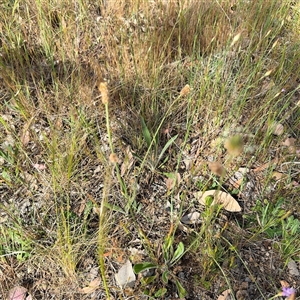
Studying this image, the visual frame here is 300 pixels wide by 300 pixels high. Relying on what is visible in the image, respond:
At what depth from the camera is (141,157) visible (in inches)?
50.3

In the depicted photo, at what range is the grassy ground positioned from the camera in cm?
103

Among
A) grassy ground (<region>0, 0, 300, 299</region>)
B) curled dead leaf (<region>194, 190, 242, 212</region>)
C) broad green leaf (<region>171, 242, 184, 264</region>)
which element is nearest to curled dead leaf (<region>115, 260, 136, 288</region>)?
grassy ground (<region>0, 0, 300, 299</region>)

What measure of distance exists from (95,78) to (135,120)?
0.30m

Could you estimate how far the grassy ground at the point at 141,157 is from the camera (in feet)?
3.37

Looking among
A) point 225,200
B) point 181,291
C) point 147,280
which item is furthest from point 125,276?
point 225,200

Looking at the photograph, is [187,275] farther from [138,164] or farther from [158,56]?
[158,56]

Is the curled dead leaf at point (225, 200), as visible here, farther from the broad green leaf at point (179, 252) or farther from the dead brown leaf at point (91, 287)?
the dead brown leaf at point (91, 287)

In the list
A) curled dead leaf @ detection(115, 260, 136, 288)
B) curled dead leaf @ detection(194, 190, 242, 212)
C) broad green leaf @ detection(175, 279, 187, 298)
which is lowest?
broad green leaf @ detection(175, 279, 187, 298)

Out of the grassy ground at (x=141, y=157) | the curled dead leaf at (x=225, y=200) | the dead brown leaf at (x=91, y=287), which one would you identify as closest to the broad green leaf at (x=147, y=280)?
the grassy ground at (x=141, y=157)

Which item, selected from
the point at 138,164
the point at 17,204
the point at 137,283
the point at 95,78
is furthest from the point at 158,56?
the point at 137,283

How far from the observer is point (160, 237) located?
110cm

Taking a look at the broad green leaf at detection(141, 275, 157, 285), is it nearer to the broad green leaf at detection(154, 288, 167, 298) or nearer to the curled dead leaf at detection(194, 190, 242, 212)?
the broad green leaf at detection(154, 288, 167, 298)

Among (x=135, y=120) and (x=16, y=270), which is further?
(x=135, y=120)

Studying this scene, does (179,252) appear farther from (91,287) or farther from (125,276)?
(91,287)
